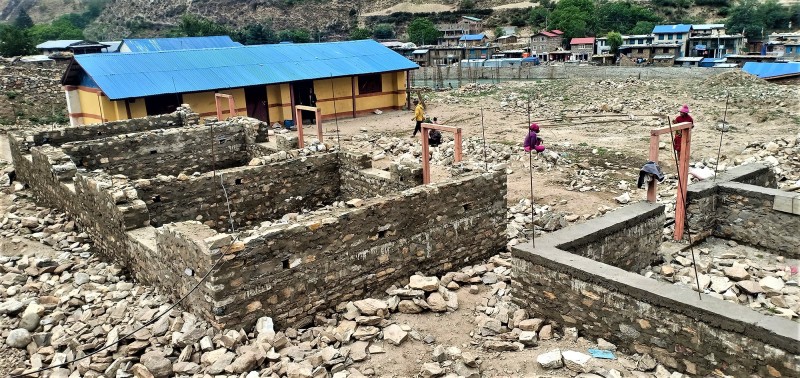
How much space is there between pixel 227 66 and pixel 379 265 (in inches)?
732

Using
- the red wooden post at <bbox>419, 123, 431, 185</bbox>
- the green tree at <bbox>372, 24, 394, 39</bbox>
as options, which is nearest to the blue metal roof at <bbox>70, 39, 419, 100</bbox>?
the red wooden post at <bbox>419, 123, 431, 185</bbox>

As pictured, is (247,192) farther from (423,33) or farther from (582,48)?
(423,33)

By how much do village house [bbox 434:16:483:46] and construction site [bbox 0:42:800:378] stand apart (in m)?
80.2

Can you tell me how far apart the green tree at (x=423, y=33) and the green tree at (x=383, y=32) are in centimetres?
510

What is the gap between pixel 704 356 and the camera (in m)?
6.10

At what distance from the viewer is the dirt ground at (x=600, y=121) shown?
15.6 metres

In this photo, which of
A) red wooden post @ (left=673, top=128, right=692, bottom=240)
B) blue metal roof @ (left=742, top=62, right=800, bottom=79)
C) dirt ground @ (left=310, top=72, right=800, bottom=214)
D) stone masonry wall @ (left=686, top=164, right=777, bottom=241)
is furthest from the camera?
blue metal roof @ (left=742, top=62, right=800, bottom=79)

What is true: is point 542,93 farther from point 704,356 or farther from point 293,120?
point 704,356

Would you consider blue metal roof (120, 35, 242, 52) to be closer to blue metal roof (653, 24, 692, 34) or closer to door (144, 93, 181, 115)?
door (144, 93, 181, 115)

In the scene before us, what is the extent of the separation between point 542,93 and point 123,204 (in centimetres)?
2865

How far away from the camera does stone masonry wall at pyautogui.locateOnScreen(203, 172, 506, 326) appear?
A: 736cm

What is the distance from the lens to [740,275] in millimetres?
8773

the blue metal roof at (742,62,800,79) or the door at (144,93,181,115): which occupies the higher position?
the door at (144,93,181,115)

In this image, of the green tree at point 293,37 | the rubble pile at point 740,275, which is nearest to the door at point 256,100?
the rubble pile at point 740,275
